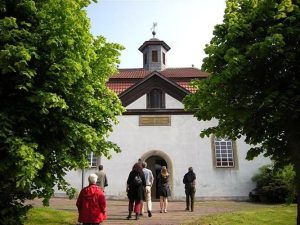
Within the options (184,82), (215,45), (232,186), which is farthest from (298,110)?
(184,82)

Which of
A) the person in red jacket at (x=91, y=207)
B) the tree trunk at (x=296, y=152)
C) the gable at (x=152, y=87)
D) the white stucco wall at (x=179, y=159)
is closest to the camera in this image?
the person in red jacket at (x=91, y=207)

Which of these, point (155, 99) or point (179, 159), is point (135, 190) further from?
point (155, 99)

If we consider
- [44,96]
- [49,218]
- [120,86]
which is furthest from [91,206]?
[120,86]

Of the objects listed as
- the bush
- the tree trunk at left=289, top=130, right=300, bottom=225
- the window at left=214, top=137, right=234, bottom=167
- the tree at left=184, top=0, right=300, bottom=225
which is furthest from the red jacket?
the window at left=214, top=137, right=234, bottom=167

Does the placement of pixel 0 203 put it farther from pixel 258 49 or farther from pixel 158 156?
pixel 158 156

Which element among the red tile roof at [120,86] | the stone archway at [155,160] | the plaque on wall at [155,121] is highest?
the red tile roof at [120,86]

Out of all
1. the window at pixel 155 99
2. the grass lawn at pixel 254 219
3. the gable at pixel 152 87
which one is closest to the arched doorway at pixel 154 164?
the window at pixel 155 99

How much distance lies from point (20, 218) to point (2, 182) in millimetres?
942

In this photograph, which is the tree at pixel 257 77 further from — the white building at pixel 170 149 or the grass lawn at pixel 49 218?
the white building at pixel 170 149

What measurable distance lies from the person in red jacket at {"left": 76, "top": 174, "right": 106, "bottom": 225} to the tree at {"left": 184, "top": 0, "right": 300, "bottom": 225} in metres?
3.54

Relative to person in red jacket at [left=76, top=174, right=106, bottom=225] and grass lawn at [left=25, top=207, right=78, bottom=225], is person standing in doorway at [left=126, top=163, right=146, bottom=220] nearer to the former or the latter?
grass lawn at [left=25, top=207, right=78, bottom=225]

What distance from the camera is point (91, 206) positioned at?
7.56 m

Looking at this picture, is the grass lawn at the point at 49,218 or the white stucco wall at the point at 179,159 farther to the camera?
the white stucco wall at the point at 179,159

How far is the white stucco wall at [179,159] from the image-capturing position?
22172 mm
